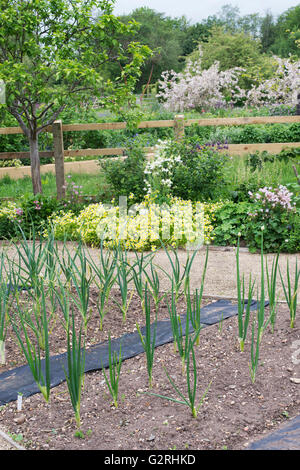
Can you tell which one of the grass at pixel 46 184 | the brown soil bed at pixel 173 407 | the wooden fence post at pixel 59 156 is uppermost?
the wooden fence post at pixel 59 156

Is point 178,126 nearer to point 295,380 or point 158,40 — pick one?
point 295,380

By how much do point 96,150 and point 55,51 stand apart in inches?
68.4

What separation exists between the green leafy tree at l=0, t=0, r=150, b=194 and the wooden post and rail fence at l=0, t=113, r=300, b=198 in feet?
1.10

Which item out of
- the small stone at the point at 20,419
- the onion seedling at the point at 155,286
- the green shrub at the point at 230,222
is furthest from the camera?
the green shrub at the point at 230,222

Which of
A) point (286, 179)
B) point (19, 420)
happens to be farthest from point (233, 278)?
point (286, 179)

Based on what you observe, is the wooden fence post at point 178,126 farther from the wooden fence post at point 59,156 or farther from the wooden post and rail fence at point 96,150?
the wooden fence post at point 59,156

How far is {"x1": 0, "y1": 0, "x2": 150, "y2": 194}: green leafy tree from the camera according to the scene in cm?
604

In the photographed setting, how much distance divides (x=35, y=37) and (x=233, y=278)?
4.60 metres

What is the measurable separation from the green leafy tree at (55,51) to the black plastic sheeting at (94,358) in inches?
148

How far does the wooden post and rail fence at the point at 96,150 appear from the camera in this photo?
706 cm

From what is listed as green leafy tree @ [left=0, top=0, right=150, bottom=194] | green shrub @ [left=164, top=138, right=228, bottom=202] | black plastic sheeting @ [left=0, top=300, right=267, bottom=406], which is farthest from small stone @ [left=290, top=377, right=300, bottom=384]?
green leafy tree @ [left=0, top=0, right=150, bottom=194]

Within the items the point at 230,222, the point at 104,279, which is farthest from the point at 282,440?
the point at 230,222

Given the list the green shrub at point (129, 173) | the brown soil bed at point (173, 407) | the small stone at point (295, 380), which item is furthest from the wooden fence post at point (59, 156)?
the small stone at point (295, 380)

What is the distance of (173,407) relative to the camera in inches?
90.7
